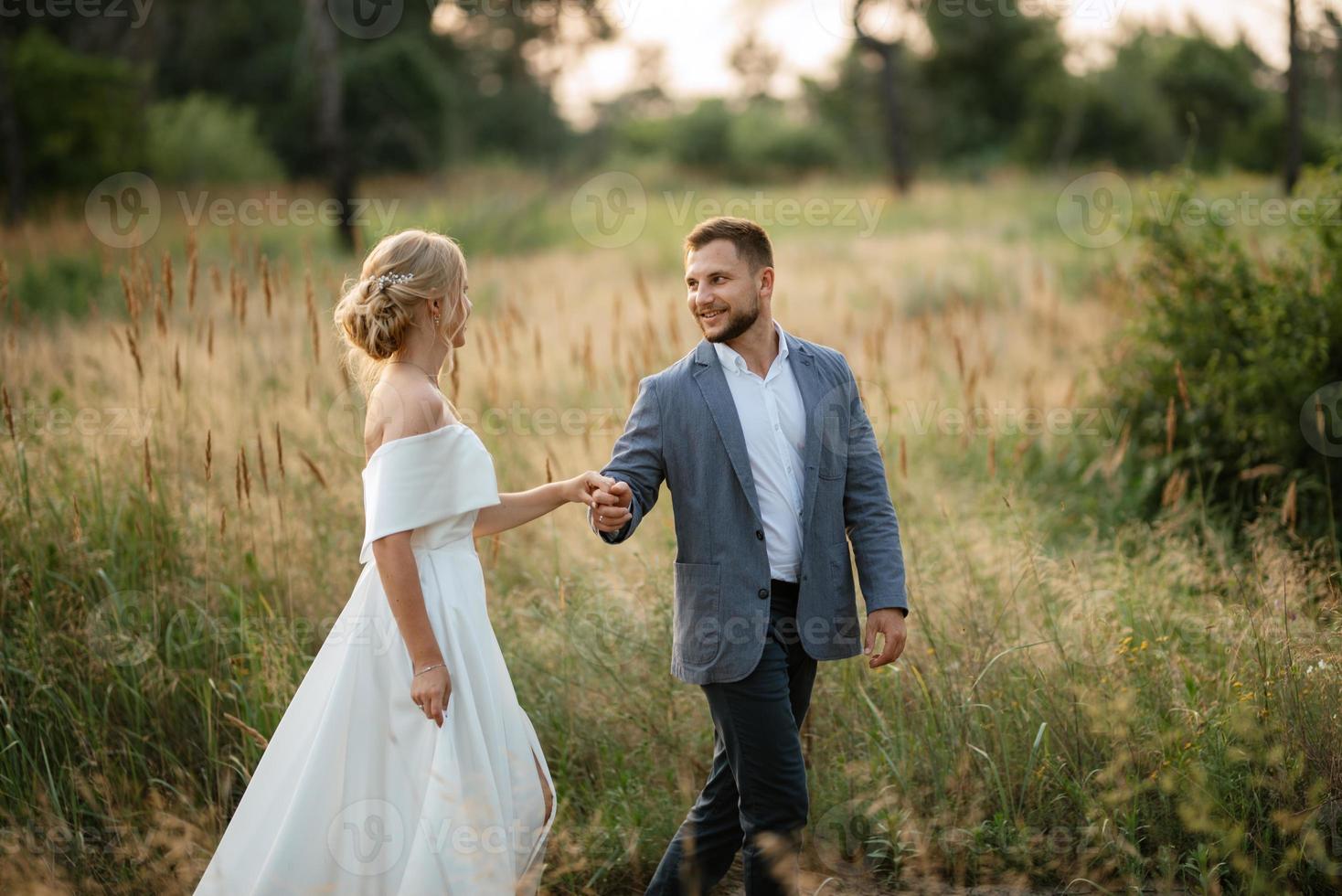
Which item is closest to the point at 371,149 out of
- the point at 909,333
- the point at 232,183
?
the point at 232,183

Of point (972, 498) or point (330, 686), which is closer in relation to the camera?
point (330, 686)

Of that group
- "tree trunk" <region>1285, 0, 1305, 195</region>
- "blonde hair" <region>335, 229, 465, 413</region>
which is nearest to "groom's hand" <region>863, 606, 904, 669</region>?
"blonde hair" <region>335, 229, 465, 413</region>

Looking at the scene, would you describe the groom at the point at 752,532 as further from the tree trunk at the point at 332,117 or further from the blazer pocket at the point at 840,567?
the tree trunk at the point at 332,117

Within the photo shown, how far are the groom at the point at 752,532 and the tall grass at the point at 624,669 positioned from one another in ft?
1.46

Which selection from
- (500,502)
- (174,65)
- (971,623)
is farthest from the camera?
(174,65)

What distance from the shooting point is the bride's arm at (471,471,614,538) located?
9.42 ft

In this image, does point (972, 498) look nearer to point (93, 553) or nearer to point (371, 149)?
point (93, 553)

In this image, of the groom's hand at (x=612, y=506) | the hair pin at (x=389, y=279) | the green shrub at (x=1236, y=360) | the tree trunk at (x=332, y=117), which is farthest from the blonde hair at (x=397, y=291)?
the tree trunk at (x=332, y=117)

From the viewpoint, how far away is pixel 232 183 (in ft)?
→ 67.3

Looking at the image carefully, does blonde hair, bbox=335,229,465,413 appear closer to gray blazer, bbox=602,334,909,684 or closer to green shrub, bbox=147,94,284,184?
gray blazer, bbox=602,334,909,684

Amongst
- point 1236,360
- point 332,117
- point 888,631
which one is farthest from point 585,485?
point 332,117

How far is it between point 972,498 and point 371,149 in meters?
21.3

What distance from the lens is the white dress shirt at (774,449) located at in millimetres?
2934

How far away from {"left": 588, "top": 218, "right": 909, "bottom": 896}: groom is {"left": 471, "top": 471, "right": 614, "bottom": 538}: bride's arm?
96 mm
